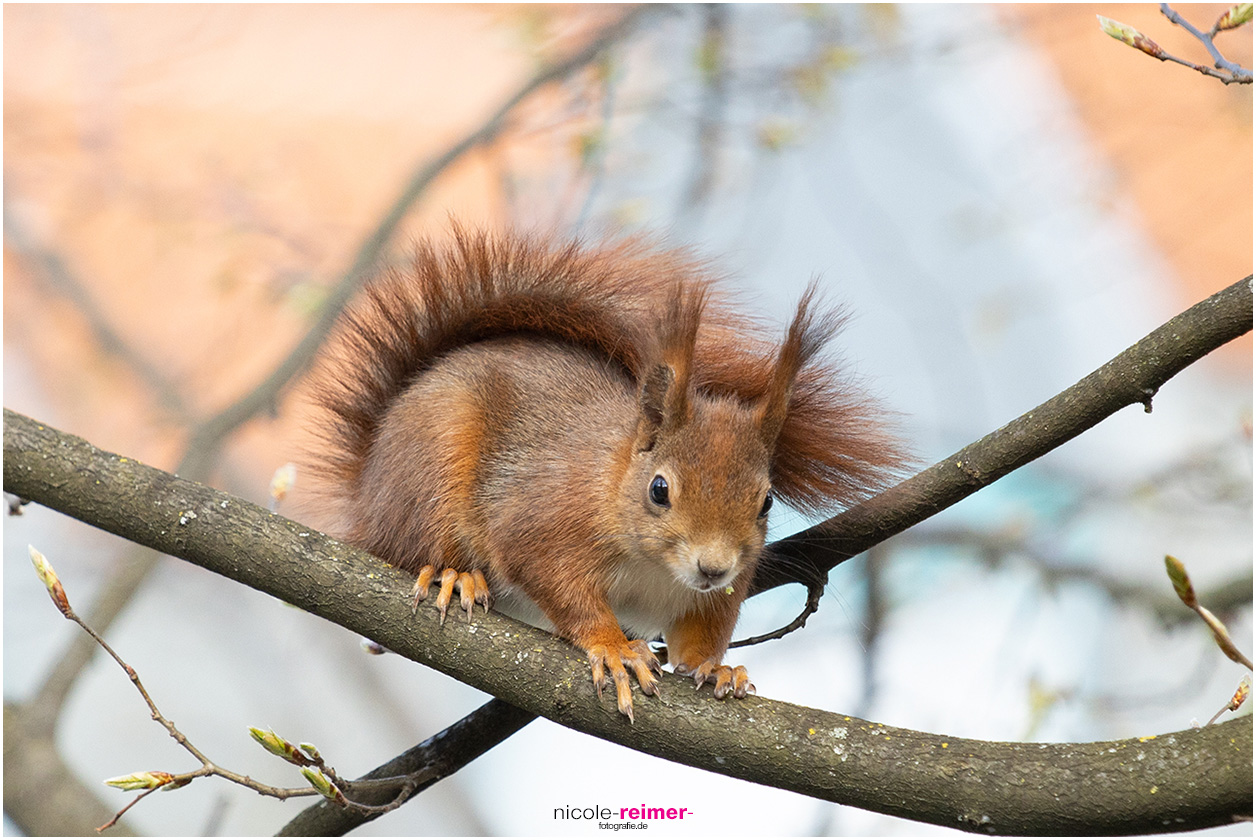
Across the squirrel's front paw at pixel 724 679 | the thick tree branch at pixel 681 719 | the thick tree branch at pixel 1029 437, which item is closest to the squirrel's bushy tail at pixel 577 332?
the thick tree branch at pixel 1029 437

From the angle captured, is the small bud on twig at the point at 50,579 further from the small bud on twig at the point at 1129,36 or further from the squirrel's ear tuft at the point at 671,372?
the small bud on twig at the point at 1129,36

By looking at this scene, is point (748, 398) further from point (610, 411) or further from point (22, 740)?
point (22, 740)

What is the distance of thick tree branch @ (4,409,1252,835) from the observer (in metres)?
1.26

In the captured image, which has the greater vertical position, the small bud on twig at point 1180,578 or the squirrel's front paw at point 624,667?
the squirrel's front paw at point 624,667

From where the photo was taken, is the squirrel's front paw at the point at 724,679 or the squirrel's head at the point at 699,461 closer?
the squirrel's front paw at the point at 724,679

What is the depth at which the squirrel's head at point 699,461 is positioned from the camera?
1.70 meters

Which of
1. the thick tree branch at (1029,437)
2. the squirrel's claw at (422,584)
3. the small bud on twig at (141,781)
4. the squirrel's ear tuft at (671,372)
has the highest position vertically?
the squirrel's ear tuft at (671,372)

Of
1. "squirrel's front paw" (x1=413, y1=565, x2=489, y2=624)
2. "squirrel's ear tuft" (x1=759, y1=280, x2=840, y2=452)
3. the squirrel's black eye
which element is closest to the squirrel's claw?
"squirrel's front paw" (x1=413, y1=565, x2=489, y2=624)

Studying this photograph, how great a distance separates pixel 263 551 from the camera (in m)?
1.55

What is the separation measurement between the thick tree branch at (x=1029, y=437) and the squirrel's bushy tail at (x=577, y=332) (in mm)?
124

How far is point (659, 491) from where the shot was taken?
1.76 meters

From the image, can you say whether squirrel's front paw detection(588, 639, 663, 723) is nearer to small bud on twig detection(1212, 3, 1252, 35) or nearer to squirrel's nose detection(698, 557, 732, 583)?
squirrel's nose detection(698, 557, 732, 583)

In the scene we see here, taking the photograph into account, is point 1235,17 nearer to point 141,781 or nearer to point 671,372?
point 671,372

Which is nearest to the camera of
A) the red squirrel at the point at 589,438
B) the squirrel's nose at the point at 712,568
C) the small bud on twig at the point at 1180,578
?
the small bud on twig at the point at 1180,578
